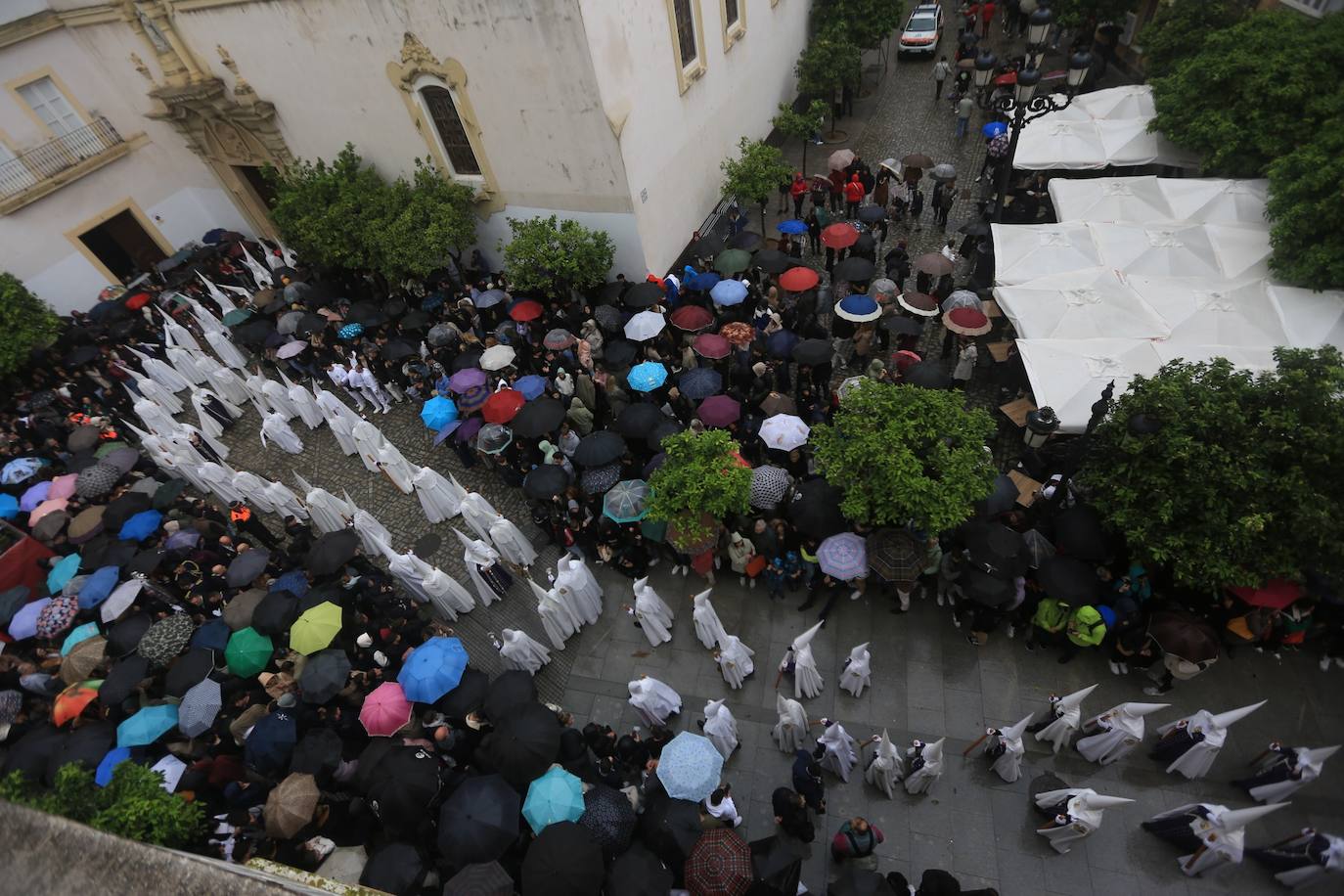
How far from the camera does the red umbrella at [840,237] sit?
15.8 m

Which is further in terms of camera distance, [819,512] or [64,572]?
[64,572]

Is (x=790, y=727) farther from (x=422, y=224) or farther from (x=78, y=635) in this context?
(x=422, y=224)

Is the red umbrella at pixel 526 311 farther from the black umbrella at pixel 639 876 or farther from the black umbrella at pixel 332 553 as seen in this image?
the black umbrella at pixel 639 876

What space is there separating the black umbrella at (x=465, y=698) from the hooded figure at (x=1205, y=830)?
8.63 meters

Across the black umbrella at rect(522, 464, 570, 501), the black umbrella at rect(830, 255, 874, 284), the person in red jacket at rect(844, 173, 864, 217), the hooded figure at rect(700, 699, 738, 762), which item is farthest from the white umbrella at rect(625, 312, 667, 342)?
the hooded figure at rect(700, 699, 738, 762)

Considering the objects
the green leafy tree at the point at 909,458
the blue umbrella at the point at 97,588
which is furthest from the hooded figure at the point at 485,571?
Result: the blue umbrella at the point at 97,588

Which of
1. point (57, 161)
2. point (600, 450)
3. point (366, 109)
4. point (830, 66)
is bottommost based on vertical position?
point (600, 450)

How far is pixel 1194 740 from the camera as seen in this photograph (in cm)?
780

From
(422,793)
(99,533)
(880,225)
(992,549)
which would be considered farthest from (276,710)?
(880,225)

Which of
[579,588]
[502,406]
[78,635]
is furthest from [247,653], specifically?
[502,406]

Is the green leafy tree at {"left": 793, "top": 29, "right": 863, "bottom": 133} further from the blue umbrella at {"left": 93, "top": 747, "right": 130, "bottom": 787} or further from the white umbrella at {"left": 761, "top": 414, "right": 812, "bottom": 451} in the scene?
the blue umbrella at {"left": 93, "top": 747, "right": 130, "bottom": 787}

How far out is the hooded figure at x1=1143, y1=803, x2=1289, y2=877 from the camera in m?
6.88

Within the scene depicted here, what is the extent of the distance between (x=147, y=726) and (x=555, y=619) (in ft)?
19.2

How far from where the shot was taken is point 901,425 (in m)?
9.18
